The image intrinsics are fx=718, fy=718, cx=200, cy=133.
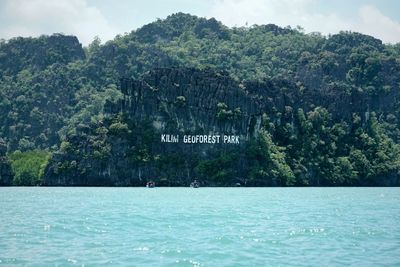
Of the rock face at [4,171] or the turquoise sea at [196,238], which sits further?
the rock face at [4,171]

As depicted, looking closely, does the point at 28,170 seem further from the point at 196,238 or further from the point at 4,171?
the point at 196,238

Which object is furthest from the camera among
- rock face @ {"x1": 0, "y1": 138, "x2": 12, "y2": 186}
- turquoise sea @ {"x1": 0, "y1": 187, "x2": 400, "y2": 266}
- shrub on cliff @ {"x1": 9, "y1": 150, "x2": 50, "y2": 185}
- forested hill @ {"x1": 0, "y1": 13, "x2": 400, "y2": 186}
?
shrub on cliff @ {"x1": 9, "y1": 150, "x2": 50, "y2": 185}

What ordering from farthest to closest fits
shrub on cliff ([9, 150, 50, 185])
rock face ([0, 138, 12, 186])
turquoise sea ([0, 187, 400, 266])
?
shrub on cliff ([9, 150, 50, 185]) < rock face ([0, 138, 12, 186]) < turquoise sea ([0, 187, 400, 266])

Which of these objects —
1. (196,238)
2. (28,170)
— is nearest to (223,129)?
(28,170)

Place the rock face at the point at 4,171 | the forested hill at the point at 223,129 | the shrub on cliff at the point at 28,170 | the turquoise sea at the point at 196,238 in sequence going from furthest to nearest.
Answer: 1. the shrub on cliff at the point at 28,170
2. the forested hill at the point at 223,129
3. the rock face at the point at 4,171
4. the turquoise sea at the point at 196,238

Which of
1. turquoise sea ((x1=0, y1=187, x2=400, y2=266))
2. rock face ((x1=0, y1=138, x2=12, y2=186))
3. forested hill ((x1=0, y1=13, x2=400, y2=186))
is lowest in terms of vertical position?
turquoise sea ((x1=0, y1=187, x2=400, y2=266))

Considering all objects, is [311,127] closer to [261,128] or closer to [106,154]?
[261,128]

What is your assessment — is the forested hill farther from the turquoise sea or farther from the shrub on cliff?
the turquoise sea

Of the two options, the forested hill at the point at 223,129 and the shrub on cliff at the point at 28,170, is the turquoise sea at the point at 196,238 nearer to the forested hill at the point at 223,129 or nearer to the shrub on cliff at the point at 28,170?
the forested hill at the point at 223,129

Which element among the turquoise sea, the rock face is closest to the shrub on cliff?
the rock face

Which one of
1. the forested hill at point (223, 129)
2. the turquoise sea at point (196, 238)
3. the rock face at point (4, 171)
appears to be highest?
the forested hill at point (223, 129)

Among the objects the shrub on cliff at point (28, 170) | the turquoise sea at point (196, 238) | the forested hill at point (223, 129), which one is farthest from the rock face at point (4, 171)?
the turquoise sea at point (196, 238)

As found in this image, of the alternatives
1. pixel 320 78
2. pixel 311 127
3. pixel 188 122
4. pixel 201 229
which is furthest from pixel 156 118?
pixel 201 229

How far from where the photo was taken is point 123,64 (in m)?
179
